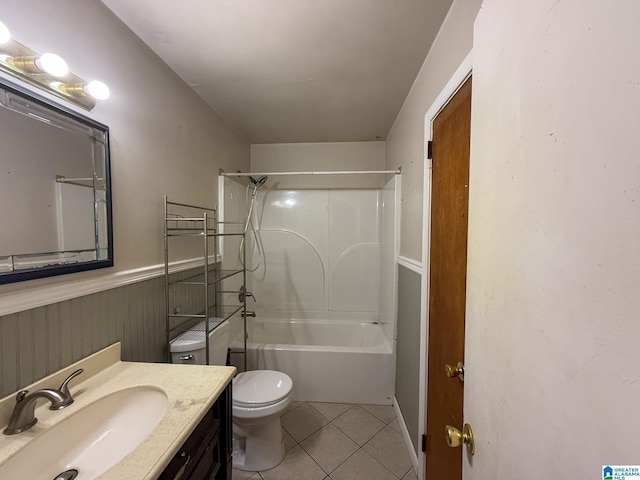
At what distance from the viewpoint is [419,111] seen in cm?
162

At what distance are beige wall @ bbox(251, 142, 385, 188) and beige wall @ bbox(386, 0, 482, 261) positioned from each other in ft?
1.35

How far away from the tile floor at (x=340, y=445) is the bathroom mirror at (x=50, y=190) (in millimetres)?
1558

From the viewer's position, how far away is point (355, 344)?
276 centimetres


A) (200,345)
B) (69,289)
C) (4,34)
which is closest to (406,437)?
(200,345)

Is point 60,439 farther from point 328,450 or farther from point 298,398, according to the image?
point 298,398

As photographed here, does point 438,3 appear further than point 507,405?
Yes

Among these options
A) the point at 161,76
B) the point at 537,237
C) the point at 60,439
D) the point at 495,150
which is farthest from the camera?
the point at 161,76

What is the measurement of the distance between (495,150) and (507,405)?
52cm

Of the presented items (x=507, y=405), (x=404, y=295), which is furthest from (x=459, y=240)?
(x=404, y=295)

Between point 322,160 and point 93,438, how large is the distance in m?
2.71

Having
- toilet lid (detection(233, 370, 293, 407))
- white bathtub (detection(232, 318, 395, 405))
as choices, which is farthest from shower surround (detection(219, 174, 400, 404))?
toilet lid (detection(233, 370, 293, 407))

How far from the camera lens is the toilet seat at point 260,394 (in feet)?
4.99

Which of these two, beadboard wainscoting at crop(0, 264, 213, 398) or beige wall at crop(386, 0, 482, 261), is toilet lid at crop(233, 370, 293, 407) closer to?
beadboard wainscoting at crop(0, 264, 213, 398)

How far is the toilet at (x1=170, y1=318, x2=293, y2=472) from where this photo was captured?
4.98 ft
